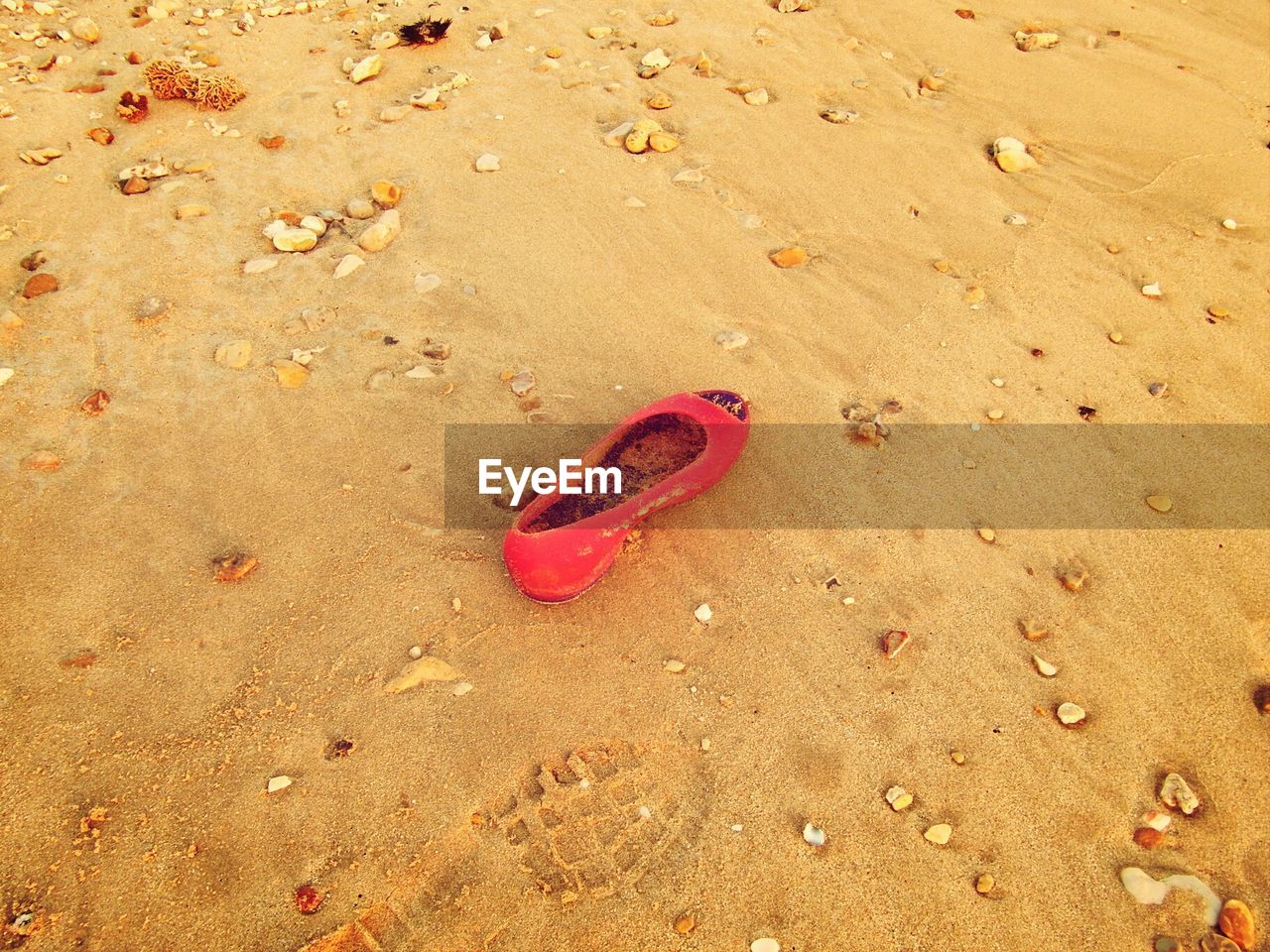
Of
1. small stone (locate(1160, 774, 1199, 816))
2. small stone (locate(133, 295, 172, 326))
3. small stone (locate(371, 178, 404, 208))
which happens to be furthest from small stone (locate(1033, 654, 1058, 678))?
small stone (locate(133, 295, 172, 326))

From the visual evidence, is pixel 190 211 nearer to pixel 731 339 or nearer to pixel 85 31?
pixel 85 31

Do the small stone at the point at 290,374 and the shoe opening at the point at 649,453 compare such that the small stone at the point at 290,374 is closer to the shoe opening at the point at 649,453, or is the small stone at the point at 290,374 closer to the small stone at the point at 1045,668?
the shoe opening at the point at 649,453

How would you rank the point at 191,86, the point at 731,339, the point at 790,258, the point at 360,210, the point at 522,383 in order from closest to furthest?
1. the point at 522,383
2. the point at 731,339
3. the point at 790,258
4. the point at 360,210
5. the point at 191,86

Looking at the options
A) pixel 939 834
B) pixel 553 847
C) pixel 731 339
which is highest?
pixel 731 339

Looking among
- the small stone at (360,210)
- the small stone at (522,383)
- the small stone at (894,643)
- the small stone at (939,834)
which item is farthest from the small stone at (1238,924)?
the small stone at (360,210)

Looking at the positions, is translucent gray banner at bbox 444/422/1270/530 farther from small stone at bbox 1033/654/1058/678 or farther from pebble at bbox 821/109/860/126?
pebble at bbox 821/109/860/126

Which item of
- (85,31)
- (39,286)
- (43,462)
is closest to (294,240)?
(39,286)
